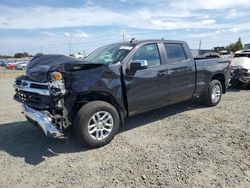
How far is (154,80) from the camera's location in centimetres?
557

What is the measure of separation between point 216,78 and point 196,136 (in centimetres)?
316

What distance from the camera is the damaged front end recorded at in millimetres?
4277

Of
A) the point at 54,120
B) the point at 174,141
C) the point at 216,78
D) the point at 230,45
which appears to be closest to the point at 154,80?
the point at 174,141

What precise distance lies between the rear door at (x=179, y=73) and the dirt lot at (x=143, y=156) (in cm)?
62

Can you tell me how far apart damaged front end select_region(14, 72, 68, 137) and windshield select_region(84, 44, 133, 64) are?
1.34m

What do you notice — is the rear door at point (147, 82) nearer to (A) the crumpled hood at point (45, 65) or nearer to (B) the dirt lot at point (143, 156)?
(B) the dirt lot at point (143, 156)

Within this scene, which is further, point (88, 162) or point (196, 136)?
point (196, 136)

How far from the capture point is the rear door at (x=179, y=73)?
598 centimetres

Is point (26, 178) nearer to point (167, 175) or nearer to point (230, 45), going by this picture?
point (167, 175)

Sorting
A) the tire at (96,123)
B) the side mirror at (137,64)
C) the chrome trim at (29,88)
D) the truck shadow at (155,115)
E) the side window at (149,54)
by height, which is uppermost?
the side window at (149,54)

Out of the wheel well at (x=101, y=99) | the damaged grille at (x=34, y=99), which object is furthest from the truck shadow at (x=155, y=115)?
the damaged grille at (x=34, y=99)

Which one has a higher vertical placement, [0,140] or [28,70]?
[28,70]

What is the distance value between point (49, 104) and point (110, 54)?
189cm

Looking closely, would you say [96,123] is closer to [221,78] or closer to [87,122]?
[87,122]
